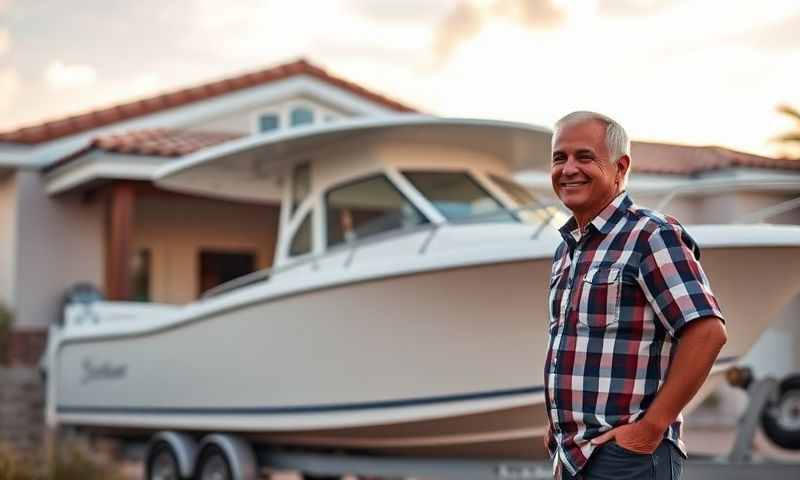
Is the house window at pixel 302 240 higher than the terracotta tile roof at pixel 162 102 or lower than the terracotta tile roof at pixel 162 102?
lower

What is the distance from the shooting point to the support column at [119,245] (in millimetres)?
13227

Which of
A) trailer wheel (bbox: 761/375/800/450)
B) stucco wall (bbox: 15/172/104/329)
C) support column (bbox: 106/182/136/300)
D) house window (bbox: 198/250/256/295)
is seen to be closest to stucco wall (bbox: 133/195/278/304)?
house window (bbox: 198/250/256/295)

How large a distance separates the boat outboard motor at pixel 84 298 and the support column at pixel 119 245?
0.95 ft

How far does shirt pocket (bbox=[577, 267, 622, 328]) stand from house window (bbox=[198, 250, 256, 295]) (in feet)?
46.3

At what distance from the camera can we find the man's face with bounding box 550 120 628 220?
3049 mm

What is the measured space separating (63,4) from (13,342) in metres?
5.15

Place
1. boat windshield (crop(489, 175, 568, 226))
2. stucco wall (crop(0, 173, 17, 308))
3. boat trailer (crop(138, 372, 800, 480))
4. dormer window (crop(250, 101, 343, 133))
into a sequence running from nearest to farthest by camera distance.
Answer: boat trailer (crop(138, 372, 800, 480)) < boat windshield (crop(489, 175, 568, 226)) < stucco wall (crop(0, 173, 17, 308)) < dormer window (crop(250, 101, 343, 133))

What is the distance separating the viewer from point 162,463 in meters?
9.18

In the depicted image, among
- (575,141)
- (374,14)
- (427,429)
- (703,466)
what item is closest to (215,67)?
(374,14)

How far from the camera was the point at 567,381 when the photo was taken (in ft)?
9.87

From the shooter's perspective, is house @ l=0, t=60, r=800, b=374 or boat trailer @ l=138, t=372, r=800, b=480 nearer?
boat trailer @ l=138, t=372, r=800, b=480

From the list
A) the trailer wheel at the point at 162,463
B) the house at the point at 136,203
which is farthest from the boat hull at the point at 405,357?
the house at the point at 136,203

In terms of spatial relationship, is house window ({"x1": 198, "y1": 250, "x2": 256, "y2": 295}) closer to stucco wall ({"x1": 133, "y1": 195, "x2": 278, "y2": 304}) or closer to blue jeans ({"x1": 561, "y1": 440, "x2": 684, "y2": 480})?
stucco wall ({"x1": 133, "y1": 195, "x2": 278, "y2": 304})

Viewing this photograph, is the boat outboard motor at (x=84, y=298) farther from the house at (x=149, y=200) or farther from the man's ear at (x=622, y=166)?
the man's ear at (x=622, y=166)
